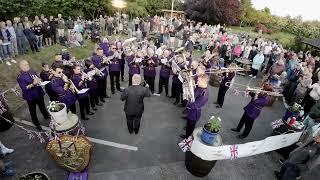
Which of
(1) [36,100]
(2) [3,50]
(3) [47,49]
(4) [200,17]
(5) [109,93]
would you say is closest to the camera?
(1) [36,100]

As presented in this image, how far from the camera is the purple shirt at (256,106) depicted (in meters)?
7.10

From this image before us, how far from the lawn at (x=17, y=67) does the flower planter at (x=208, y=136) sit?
6.83 m

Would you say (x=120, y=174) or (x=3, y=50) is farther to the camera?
(x=3, y=50)

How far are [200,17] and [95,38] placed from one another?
16114 millimetres

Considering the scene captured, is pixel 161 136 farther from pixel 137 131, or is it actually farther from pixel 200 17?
pixel 200 17

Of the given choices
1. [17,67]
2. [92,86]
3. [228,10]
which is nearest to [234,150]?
[92,86]

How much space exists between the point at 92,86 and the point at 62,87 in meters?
1.43

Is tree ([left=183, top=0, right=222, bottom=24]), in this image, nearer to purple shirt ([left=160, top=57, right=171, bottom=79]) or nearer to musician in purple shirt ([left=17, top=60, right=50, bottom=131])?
purple shirt ([left=160, top=57, right=171, bottom=79])

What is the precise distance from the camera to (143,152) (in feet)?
22.8

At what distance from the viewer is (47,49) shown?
1497 centimetres

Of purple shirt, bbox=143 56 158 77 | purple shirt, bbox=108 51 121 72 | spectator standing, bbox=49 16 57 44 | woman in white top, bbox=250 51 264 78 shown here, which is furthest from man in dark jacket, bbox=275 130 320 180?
spectator standing, bbox=49 16 57 44

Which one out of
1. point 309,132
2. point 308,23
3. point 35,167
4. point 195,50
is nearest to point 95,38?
point 195,50

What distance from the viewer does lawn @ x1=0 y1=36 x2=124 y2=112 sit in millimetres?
9231

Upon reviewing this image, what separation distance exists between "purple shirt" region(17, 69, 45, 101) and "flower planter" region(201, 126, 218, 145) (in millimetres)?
4875
